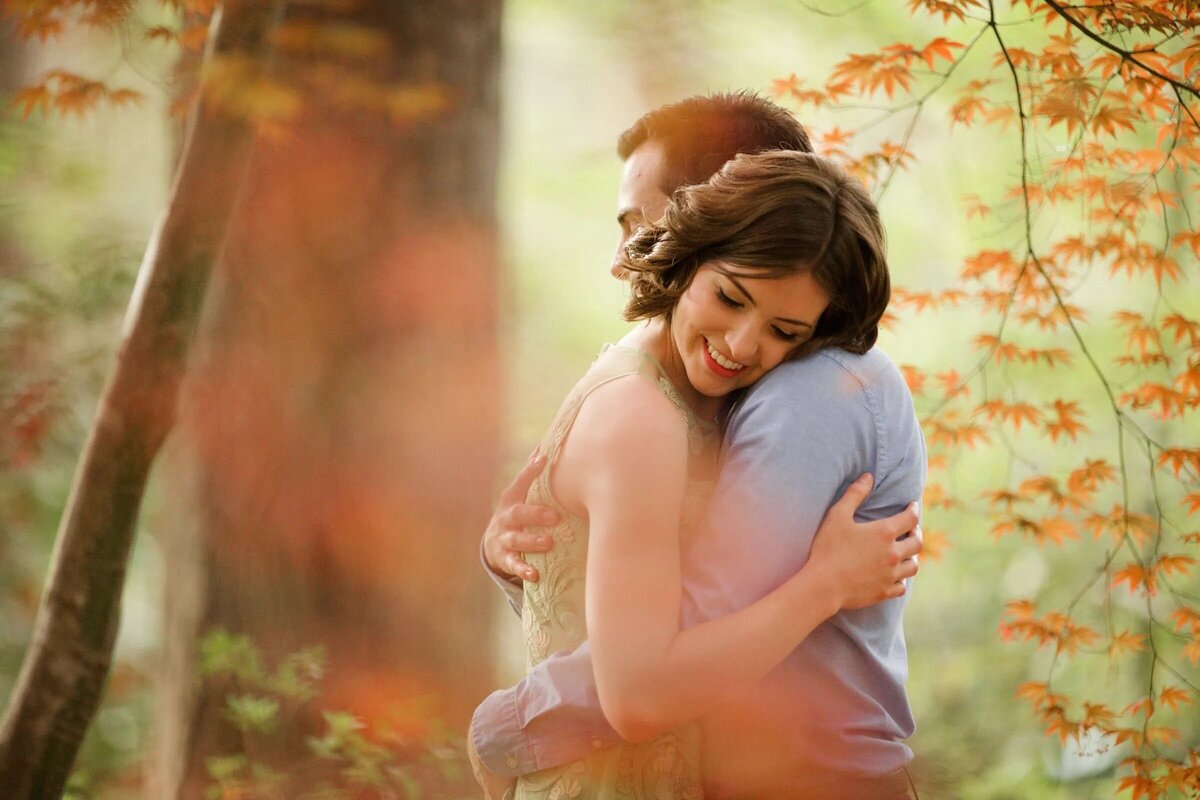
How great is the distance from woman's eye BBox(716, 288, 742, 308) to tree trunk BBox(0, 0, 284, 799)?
5.61ft

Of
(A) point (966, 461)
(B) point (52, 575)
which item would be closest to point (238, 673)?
(B) point (52, 575)

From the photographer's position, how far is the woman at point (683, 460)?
4.98 feet

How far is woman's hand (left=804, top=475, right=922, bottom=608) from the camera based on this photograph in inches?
62.8

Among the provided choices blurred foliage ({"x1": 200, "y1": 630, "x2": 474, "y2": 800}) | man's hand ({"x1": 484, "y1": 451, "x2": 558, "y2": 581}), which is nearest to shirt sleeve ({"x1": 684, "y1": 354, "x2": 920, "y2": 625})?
man's hand ({"x1": 484, "y1": 451, "x2": 558, "y2": 581})

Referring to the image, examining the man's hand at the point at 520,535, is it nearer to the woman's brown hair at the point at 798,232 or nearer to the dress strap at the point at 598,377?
the dress strap at the point at 598,377

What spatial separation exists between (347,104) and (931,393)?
4.34 metres

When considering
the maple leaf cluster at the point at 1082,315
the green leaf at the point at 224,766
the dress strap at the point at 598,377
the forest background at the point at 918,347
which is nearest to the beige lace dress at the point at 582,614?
the dress strap at the point at 598,377

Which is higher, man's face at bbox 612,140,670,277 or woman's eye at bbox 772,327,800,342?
man's face at bbox 612,140,670,277

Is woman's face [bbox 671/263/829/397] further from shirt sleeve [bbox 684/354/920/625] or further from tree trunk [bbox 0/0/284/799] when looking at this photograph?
tree trunk [bbox 0/0/284/799]

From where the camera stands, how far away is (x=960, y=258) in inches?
293

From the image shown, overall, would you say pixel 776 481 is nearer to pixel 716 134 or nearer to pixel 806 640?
pixel 806 640

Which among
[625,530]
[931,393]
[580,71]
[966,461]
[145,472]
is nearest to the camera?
[625,530]

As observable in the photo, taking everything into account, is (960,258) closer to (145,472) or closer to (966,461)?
(966,461)

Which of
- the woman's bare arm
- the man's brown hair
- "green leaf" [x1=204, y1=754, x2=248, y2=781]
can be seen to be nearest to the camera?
the woman's bare arm
